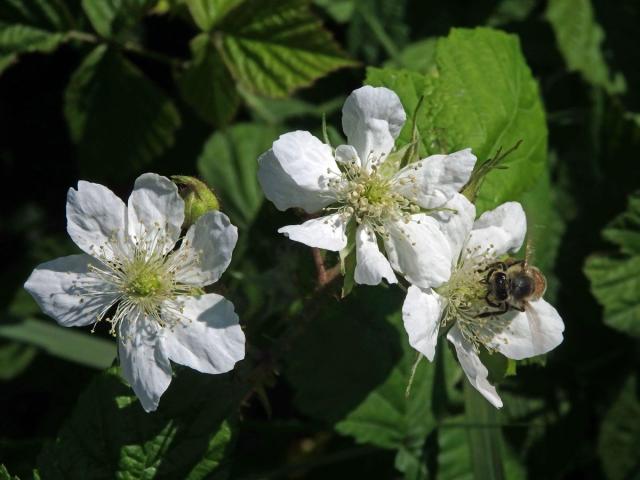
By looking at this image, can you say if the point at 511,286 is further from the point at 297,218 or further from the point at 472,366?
the point at 297,218

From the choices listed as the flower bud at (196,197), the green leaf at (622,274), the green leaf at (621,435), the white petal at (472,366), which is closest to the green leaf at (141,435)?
the flower bud at (196,197)

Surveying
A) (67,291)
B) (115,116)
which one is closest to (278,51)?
(115,116)

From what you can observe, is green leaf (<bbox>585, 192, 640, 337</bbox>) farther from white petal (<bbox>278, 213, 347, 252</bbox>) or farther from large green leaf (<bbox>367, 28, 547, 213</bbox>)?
white petal (<bbox>278, 213, 347, 252</bbox>)

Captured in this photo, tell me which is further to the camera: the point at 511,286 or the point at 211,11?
the point at 211,11

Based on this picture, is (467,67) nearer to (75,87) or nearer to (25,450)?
(75,87)

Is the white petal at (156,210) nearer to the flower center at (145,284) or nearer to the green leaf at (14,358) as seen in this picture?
the flower center at (145,284)

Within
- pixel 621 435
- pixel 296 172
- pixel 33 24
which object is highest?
pixel 33 24

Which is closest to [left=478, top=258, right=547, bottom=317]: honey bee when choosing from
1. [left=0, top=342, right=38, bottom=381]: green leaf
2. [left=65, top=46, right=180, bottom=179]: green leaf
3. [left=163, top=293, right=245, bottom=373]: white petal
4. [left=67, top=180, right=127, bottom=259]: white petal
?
[left=163, top=293, right=245, bottom=373]: white petal

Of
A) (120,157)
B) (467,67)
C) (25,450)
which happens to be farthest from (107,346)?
(467,67)
